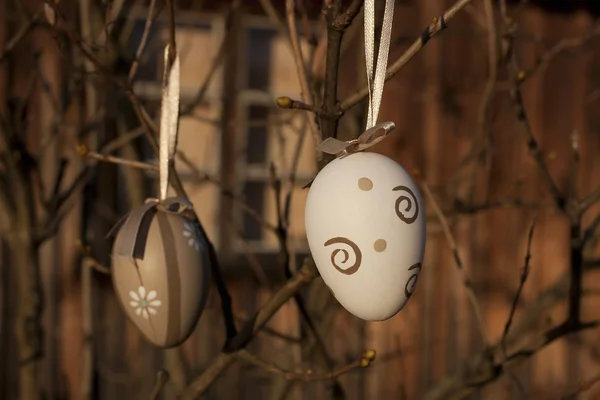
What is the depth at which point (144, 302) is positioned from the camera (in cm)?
143

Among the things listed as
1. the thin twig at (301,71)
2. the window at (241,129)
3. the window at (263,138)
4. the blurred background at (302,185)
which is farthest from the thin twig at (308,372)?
the window at (263,138)

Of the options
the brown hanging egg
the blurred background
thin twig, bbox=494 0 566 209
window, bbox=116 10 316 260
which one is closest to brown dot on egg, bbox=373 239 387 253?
the brown hanging egg

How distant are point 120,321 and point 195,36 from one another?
1548 millimetres

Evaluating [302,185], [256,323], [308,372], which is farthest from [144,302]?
[302,185]

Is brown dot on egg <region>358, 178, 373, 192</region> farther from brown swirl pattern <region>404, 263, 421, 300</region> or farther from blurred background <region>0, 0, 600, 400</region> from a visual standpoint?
blurred background <region>0, 0, 600, 400</region>

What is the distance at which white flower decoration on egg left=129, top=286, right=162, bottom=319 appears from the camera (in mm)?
1427

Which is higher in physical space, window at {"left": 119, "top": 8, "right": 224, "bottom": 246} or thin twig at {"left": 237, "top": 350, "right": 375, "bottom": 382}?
window at {"left": 119, "top": 8, "right": 224, "bottom": 246}

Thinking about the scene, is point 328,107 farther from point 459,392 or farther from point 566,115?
point 566,115

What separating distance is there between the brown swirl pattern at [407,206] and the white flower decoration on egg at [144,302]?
1.71ft

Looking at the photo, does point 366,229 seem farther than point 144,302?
No

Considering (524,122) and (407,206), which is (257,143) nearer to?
(524,122)

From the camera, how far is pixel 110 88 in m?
2.46

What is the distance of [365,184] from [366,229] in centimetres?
7

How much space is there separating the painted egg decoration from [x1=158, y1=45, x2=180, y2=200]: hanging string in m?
0.30
